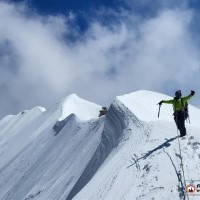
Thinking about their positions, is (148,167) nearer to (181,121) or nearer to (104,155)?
(181,121)

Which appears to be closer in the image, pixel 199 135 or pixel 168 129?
pixel 199 135

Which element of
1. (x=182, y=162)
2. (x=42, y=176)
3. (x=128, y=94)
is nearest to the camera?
(x=182, y=162)

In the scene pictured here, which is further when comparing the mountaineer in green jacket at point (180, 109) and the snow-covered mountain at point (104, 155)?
the mountaineer in green jacket at point (180, 109)

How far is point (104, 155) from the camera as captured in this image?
2269cm

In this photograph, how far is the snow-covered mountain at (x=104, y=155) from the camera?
13.9 meters

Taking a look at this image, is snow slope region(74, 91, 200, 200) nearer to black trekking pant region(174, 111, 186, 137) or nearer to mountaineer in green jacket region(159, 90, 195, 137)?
black trekking pant region(174, 111, 186, 137)

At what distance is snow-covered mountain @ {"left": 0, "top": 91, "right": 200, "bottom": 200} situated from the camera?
13914 millimetres

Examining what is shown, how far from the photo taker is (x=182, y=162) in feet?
46.3

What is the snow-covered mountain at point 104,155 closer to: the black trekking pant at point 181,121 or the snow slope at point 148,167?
the snow slope at point 148,167

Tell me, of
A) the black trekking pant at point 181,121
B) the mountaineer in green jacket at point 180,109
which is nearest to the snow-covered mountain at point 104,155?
the black trekking pant at point 181,121

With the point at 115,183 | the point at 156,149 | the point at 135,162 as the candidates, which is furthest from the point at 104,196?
the point at 156,149

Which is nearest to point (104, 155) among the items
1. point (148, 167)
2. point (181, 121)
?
point (181, 121)

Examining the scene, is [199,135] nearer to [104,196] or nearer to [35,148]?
[104,196]

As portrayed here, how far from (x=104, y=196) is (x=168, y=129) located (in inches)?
200
